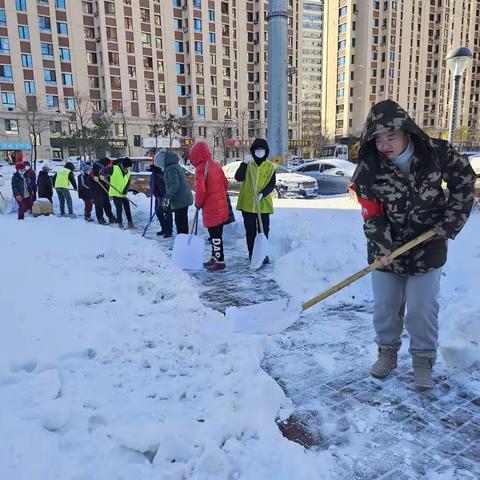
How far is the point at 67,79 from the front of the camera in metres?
53.3

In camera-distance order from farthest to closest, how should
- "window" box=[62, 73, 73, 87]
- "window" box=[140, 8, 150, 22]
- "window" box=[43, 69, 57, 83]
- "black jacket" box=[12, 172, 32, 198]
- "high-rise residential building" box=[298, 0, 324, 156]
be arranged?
"high-rise residential building" box=[298, 0, 324, 156] → "window" box=[140, 8, 150, 22] → "window" box=[62, 73, 73, 87] → "window" box=[43, 69, 57, 83] → "black jacket" box=[12, 172, 32, 198]

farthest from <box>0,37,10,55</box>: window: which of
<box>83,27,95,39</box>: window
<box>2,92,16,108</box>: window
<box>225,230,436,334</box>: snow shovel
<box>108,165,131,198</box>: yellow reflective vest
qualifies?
<box>225,230,436,334</box>: snow shovel

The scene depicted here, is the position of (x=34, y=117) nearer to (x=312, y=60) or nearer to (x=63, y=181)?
(x=63, y=181)

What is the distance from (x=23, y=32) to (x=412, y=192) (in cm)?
5952

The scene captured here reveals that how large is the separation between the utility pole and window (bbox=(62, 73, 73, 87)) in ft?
164

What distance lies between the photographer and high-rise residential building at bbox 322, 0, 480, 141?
74.6m

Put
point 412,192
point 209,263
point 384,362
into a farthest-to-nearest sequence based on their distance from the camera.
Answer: point 209,263
point 384,362
point 412,192

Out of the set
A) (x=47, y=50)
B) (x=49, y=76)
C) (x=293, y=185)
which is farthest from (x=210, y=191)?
(x=47, y=50)

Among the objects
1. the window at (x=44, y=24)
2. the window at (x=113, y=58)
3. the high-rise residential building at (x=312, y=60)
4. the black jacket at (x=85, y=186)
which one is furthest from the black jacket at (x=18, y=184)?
the high-rise residential building at (x=312, y=60)

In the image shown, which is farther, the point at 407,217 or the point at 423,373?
the point at 423,373

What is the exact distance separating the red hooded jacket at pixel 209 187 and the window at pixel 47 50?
5549 centimetres

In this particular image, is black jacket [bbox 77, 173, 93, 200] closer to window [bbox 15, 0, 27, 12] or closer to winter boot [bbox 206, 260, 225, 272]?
winter boot [bbox 206, 260, 225, 272]

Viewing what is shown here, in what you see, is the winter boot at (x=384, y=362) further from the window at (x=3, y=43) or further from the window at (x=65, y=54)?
the window at (x=65, y=54)

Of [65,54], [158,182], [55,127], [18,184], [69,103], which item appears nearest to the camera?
[158,182]
